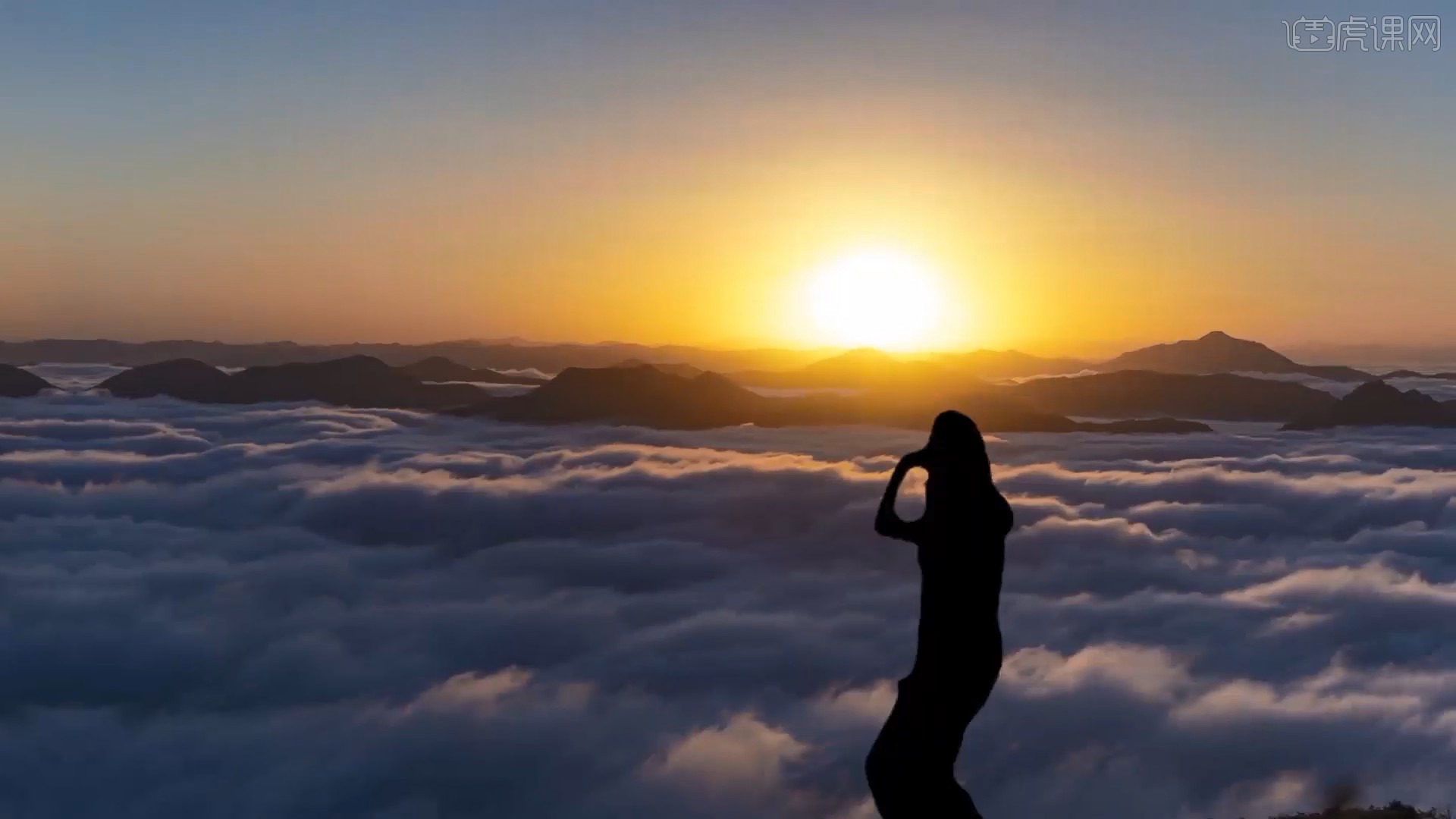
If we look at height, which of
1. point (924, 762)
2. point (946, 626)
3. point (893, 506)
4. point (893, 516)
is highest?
point (893, 506)

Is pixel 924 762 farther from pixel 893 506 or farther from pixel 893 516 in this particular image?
Result: pixel 893 506

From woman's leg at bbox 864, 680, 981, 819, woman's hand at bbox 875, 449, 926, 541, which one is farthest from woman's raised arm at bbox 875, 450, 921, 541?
Result: woman's leg at bbox 864, 680, 981, 819

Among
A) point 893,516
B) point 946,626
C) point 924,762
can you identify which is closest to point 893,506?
point 893,516

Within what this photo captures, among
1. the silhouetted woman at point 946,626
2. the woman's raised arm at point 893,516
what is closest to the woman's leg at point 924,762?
the silhouetted woman at point 946,626

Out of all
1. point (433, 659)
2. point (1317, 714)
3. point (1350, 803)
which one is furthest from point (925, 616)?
point (433, 659)

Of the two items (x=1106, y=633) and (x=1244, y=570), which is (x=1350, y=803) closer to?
(x=1106, y=633)

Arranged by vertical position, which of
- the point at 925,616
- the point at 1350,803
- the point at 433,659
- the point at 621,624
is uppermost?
the point at 925,616

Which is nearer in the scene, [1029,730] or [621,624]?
[1029,730]

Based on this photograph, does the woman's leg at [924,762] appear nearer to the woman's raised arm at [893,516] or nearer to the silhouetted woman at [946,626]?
the silhouetted woman at [946,626]
